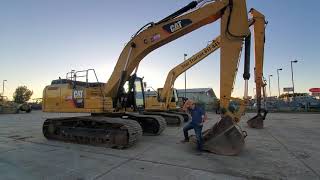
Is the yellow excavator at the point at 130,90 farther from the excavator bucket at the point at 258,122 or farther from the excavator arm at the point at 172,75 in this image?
the excavator arm at the point at 172,75

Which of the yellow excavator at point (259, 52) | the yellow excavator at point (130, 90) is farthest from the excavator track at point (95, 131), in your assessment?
the yellow excavator at point (259, 52)

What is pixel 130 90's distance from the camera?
12.7 meters

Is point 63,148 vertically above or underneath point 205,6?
underneath

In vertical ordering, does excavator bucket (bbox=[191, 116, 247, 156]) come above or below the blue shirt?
below

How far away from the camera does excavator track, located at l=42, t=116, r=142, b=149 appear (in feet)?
32.8

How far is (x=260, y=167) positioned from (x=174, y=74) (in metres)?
13.6

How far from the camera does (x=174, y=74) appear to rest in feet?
67.5

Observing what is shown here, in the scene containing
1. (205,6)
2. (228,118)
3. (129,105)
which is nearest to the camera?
(228,118)

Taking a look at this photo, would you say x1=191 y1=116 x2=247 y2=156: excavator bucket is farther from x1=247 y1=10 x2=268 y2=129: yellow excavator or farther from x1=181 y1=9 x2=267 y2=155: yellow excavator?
x1=247 y1=10 x2=268 y2=129: yellow excavator

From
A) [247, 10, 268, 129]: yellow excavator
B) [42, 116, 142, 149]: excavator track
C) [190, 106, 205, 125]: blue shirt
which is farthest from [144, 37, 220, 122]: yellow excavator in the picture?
[190, 106, 205, 125]: blue shirt

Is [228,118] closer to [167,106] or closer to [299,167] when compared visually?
[299,167]

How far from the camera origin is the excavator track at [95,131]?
393 inches

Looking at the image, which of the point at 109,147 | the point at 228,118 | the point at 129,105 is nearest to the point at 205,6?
the point at 228,118

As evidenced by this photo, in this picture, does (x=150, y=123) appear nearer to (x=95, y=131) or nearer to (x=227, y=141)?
(x=95, y=131)
